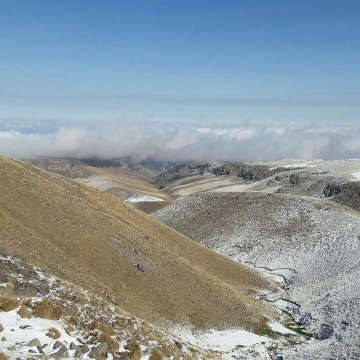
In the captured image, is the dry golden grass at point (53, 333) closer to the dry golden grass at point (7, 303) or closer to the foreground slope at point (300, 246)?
the dry golden grass at point (7, 303)

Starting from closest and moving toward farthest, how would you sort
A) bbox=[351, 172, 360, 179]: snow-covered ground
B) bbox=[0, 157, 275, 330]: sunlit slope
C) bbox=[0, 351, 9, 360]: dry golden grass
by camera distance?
bbox=[0, 351, 9, 360]: dry golden grass → bbox=[0, 157, 275, 330]: sunlit slope → bbox=[351, 172, 360, 179]: snow-covered ground

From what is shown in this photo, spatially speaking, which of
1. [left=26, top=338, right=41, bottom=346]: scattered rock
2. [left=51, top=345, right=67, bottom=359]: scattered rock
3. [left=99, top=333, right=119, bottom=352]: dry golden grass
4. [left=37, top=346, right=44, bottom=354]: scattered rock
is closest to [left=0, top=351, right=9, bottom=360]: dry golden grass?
[left=26, top=338, right=41, bottom=346]: scattered rock

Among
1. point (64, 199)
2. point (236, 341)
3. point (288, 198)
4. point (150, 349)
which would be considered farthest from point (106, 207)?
point (288, 198)

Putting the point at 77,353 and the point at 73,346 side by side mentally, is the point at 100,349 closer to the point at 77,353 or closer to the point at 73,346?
the point at 77,353

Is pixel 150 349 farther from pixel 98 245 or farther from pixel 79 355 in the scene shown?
pixel 98 245

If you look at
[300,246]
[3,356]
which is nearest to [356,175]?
[300,246]

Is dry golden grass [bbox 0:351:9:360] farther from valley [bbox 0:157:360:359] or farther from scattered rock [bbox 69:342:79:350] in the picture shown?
scattered rock [bbox 69:342:79:350]

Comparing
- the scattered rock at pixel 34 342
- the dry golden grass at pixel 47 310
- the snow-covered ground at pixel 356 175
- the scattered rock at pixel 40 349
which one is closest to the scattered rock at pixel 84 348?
the scattered rock at pixel 40 349
